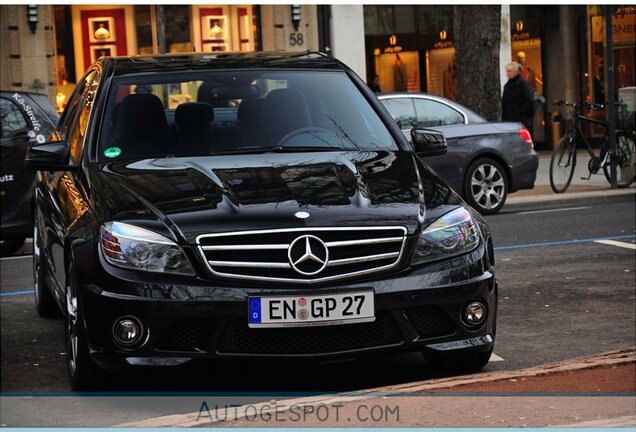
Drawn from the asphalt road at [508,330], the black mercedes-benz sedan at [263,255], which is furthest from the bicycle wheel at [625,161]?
the black mercedes-benz sedan at [263,255]

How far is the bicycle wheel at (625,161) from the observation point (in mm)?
19016

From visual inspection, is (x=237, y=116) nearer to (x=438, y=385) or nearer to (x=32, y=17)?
(x=438, y=385)

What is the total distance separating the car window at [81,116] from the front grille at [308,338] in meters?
1.86

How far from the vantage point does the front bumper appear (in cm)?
604

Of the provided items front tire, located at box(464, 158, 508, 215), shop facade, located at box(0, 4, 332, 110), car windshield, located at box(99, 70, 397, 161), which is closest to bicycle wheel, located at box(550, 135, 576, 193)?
front tire, located at box(464, 158, 508, 215)

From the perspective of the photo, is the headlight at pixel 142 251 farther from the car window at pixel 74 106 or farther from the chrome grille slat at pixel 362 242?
the car window at pixel 74 106

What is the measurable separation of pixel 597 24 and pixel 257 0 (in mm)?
7873

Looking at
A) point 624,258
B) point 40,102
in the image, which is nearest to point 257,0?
point 40,102

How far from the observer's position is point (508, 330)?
798 centimetres

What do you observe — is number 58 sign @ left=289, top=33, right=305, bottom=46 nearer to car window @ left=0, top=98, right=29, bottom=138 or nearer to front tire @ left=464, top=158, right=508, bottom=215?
front tire @ left=464, top=158, right=508, bottom=215

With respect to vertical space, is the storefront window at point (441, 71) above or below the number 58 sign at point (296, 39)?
below

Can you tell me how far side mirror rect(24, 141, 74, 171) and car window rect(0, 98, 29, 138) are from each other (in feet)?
21.0

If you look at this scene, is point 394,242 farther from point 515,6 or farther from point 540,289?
point 515,6

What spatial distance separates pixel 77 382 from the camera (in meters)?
6.59
